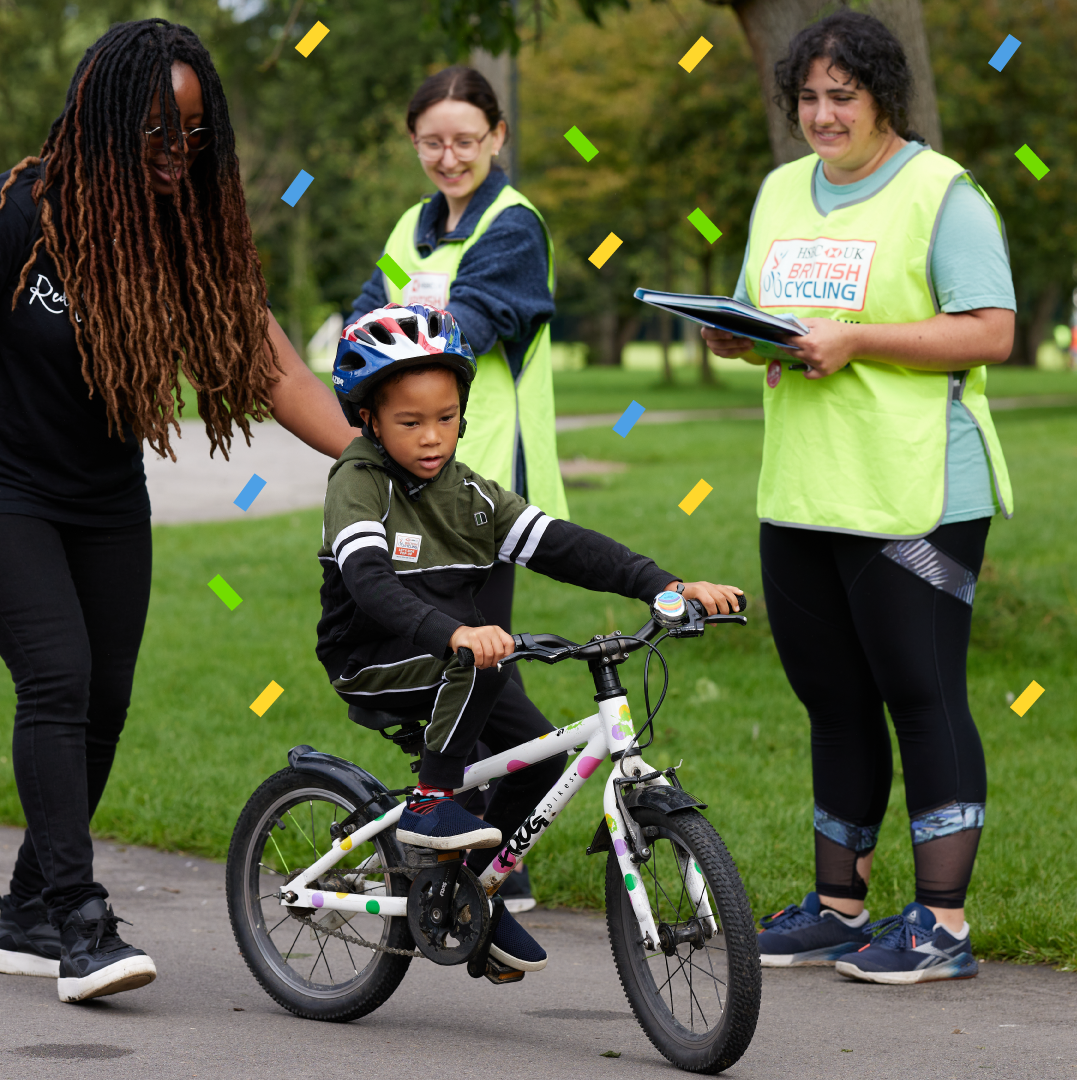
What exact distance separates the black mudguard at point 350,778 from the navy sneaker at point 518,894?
111cm

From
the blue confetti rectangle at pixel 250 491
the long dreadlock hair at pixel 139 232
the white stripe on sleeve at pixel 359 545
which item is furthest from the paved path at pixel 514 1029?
the long dreadlock hair at pixel 139 232

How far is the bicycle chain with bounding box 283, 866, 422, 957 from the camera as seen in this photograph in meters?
3.60

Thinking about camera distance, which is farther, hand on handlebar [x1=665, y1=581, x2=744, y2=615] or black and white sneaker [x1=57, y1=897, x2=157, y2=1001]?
black and white sneaker [x1=57, y1=897, x2=157, y2=1001]

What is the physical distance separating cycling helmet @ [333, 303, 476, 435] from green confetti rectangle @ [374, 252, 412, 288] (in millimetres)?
1158

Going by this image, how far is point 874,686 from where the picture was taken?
13.9 feet

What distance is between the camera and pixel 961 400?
13.2ft

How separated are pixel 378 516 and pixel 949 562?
150 cm

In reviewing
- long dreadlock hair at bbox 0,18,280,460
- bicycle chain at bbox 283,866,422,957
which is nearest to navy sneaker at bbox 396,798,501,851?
bicycle chain at bbox 283,866,422,957

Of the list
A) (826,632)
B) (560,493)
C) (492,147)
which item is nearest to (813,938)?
(826,632)

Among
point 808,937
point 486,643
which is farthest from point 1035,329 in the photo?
point 486,643

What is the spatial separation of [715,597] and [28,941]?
6.60ft

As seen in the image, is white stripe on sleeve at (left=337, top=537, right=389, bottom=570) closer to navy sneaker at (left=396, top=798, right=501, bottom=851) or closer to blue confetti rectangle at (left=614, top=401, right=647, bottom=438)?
navy sneaker at (left=396, top=798, right=501, bottom=851)

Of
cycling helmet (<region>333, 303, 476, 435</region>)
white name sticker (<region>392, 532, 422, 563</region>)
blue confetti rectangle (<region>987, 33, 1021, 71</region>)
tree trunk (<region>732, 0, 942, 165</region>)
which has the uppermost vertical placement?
tree trunk (<region>732, 0, 942, 165</region>)

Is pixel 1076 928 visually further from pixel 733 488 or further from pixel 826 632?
pixel 733 488
